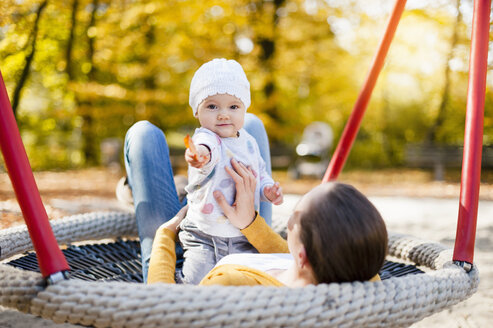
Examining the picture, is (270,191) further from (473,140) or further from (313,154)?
(313,154)

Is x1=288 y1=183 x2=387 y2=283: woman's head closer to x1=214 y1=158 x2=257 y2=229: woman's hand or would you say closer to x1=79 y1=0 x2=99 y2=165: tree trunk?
x1=214 y1=158 x2=257 y2=229: woman's hand

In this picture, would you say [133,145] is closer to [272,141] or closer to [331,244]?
[331,244]

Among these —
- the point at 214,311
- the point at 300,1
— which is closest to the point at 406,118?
the point at 300,1

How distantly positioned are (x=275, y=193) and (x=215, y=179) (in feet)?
0.50

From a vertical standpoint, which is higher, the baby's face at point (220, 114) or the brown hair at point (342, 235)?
the baby's face at point (220, 114)

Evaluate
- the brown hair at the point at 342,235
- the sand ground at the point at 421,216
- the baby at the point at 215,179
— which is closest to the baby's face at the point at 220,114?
the baby at the point at 215,179

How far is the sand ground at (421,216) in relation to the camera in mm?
1794

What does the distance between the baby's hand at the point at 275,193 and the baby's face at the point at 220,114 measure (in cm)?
17

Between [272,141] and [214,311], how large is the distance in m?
6.88

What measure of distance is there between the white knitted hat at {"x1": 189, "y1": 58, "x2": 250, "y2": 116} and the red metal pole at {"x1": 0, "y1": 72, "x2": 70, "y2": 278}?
1.53ft

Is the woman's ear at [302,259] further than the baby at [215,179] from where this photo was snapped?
No

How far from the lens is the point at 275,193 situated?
1.15 m

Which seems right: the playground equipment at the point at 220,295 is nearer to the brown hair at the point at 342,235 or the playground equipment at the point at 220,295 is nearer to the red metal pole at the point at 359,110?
the brown hair at the point at 342,235

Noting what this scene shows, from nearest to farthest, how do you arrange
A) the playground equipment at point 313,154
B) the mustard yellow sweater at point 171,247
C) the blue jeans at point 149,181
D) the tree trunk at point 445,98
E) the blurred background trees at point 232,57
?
the mustard yellow sweater at point 171,247
the blue jeans at point 149,181
the blurred background trees at point 232,57
the playground equipment at point 313,154
the tree trunk at point 445,98
